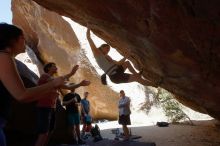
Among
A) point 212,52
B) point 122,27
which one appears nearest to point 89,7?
point 122,27

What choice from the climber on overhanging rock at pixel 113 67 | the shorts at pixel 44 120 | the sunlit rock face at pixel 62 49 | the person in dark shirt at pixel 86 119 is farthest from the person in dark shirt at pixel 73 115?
the sunlit rock face at pixel 62 49

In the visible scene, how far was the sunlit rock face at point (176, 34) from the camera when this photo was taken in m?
6.93

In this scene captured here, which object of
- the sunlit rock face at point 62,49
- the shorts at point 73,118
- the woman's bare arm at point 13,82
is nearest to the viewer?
the woman's bare arm at point 13,82

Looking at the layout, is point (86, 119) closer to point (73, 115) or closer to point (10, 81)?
point (73, 115)

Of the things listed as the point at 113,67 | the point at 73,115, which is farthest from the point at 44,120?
the point at 73,115

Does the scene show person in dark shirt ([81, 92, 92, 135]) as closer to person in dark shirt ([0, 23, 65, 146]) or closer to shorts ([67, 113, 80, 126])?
shorts ([67, 113, 80, 126])

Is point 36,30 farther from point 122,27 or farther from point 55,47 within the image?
point 122,27

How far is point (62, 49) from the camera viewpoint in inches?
899

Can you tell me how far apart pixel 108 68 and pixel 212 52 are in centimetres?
248

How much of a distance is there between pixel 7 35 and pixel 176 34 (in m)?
4.80

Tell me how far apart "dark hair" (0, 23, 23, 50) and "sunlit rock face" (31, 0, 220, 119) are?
4.42 metres

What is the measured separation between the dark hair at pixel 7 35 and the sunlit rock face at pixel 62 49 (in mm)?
18480

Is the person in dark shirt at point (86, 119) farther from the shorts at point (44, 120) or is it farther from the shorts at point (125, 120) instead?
the shorts at point (44, 120)

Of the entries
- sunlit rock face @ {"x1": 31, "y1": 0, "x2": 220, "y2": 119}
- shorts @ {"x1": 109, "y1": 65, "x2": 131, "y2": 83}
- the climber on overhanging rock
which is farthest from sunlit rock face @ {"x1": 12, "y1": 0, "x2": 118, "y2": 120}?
sunlit rock face @ {"x1": 31, "y1": 0, "x2": 220, "y2": 119}
